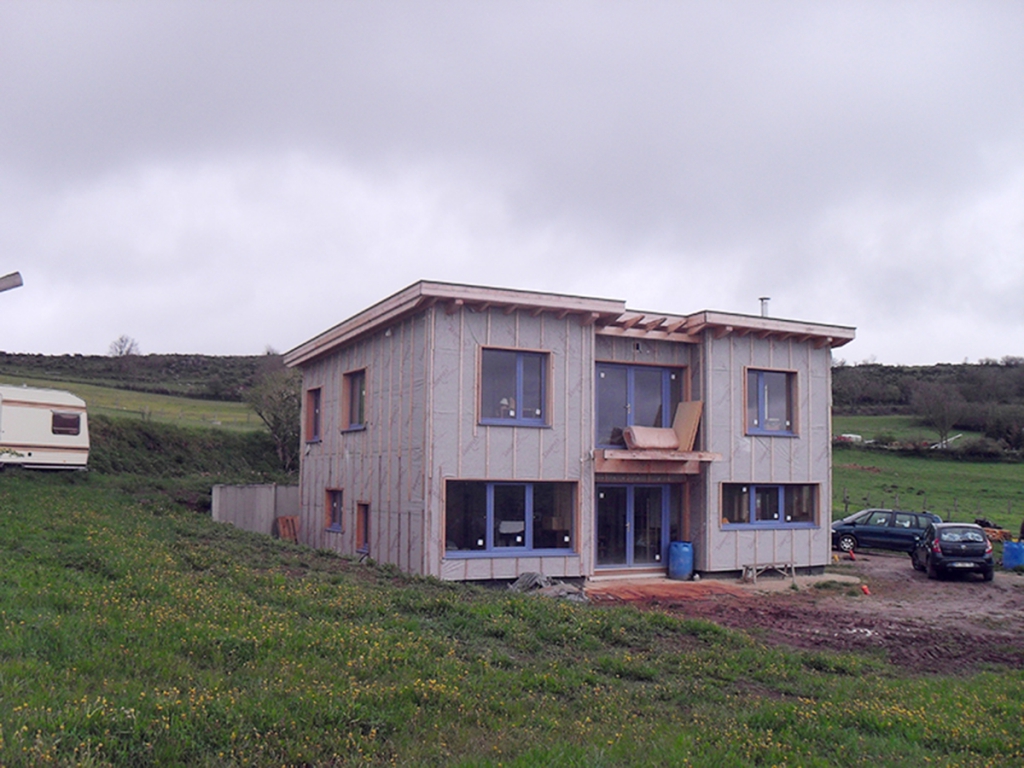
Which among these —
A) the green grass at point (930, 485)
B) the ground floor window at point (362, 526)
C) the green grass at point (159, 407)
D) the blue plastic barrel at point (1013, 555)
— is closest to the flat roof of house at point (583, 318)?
the ground floor window at point (362, 526)

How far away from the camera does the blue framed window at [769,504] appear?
21.4m

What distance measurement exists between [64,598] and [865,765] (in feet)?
25.6

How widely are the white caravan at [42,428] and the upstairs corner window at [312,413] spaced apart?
27.9 ft

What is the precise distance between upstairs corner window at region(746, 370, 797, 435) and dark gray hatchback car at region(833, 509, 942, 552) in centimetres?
892

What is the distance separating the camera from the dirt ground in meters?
12.7

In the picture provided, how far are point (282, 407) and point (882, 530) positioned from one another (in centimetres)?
2780

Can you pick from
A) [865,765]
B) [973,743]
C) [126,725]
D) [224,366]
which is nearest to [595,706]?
[865,765]

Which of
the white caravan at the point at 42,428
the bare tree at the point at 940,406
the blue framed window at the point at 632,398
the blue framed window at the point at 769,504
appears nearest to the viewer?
the blue framed window at the point at 632,398

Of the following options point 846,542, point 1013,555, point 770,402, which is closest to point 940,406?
point 846,542

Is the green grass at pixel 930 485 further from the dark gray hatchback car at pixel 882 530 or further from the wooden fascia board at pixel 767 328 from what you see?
the wooden fascia board at pixel 767 328

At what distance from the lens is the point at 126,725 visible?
5707mm

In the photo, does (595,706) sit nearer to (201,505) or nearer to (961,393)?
(201,505)

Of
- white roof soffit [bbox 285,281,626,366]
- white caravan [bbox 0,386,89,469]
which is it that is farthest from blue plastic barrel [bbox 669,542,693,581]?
white caravan [bbox 0,386,89,469]

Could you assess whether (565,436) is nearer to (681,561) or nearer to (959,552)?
(681,561)
